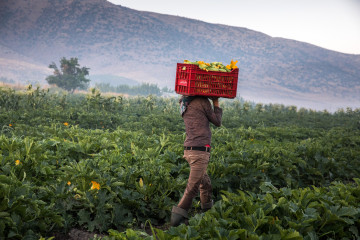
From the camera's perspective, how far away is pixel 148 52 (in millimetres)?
177875

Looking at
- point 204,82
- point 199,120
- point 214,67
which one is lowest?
point 199,120

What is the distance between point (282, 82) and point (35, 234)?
556 feet

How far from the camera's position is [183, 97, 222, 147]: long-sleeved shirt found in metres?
4.00

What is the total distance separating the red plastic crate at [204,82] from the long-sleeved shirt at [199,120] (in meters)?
0.23

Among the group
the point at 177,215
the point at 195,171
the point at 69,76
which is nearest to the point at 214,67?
the point at 195,171

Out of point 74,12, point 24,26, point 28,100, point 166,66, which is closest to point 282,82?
point 166,66

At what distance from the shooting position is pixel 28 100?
13.8 meters

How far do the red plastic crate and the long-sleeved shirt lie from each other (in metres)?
0.23

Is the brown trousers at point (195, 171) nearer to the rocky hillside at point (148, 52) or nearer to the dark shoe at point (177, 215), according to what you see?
the dark shoe at point (177, 215)

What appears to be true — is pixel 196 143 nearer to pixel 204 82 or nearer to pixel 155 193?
pixel 204 82

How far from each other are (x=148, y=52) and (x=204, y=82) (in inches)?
7027

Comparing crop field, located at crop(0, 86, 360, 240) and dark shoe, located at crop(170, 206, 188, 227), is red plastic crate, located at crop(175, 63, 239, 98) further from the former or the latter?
dark shoe, located at crop(170, 206, 188, 227)

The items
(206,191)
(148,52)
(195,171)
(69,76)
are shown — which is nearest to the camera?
(195,171)

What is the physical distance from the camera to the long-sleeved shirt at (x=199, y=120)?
400 cm
